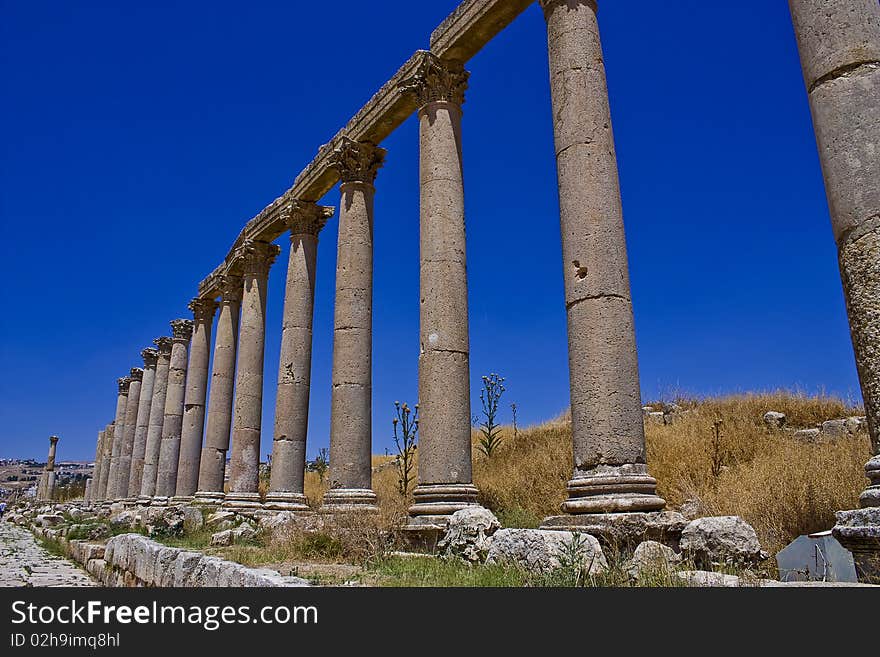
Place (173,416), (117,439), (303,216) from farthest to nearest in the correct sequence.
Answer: (117,439), (173,416), (303,216)

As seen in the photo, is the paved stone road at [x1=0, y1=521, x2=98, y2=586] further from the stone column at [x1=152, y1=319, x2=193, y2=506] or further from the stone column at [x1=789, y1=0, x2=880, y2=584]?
the stone column at [x1=789, y1=0, x2=880, y2=584]

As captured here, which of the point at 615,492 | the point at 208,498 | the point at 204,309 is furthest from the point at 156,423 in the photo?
the point at 615,492

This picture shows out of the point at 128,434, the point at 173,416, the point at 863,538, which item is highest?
the point at 128,434

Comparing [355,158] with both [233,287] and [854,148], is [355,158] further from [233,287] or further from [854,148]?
[854,148]

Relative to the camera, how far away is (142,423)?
32.7m

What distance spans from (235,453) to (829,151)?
16.9 meters

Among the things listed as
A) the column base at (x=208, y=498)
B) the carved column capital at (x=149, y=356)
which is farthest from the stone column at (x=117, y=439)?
the column base at (x=208, y=498)

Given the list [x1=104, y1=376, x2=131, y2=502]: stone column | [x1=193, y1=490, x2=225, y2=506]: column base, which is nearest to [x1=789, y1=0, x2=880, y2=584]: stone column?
[x1=193, y1=490, x2=225, y2=506]: column base

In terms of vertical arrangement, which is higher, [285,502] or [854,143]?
[854,143]

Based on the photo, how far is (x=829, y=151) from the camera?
7.33m

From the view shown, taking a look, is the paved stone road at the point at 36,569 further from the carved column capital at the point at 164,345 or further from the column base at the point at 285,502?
the carved column capital at the point at 164,345

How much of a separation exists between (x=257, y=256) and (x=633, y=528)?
54.6 feet

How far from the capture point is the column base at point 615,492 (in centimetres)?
816

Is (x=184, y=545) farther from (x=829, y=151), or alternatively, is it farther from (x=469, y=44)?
(x=829, y=151)
